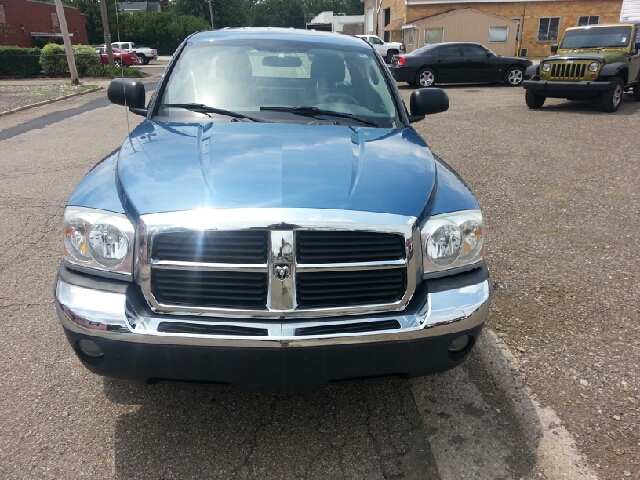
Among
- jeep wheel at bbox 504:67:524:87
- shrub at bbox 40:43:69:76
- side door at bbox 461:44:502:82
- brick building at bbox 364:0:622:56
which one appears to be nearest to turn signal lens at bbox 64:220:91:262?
side door at bbox 461:44:502:82

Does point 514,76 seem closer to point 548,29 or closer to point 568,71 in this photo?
point 568,71

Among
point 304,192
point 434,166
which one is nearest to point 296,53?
point 434,166

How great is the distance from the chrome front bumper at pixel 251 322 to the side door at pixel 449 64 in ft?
57.1

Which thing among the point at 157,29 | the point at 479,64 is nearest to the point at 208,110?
the point at 479,64

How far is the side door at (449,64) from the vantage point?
1822cm

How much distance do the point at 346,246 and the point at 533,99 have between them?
12721 millimetres

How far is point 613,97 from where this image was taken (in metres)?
12.3

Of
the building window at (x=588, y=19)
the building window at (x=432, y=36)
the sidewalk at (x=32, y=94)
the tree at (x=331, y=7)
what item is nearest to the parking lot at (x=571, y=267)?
the sidewalk at (x=32, y=94)

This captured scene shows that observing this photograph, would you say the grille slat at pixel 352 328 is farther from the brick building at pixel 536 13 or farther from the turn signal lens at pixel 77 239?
the brick building at pixel 536 13

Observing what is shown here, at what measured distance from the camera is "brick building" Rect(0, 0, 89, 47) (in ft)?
120

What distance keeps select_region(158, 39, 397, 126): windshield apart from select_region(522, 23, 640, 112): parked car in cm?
1001

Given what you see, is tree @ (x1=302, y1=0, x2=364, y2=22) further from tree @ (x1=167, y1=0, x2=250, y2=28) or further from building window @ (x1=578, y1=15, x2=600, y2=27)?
building window @ (x1=578, y1=15, x2=600, y2=27)

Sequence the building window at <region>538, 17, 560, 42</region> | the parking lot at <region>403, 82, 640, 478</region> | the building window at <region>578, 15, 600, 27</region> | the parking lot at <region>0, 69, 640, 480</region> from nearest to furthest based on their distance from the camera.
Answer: the parking lot at <region>0, 69, 640, 480</region> < the parking lot at <region>403, 82, 640, 478</region> < the building window at <region>578, 15, 600, 27</region> < the building window at <region>538, 17, 560, 42</region>

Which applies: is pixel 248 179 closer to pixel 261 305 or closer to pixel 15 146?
pixel 261 305
